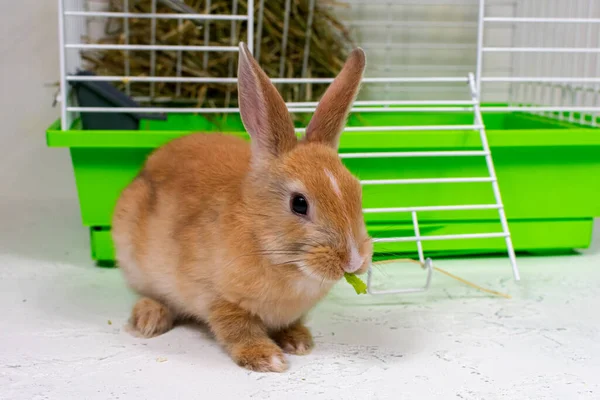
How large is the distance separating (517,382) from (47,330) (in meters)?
1.19

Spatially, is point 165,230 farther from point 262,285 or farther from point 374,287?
point 374,287

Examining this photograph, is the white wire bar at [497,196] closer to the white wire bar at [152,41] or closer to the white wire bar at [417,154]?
the white wire bar at [417,154]

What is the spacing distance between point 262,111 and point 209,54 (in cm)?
145

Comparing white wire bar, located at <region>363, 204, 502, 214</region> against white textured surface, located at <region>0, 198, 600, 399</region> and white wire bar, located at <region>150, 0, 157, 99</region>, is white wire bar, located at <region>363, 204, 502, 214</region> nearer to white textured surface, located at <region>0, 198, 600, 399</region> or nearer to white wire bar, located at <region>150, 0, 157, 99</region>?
white textured surface, located at <region>0, 198, 600, 399</region>

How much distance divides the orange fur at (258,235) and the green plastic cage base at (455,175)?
19.3 inches

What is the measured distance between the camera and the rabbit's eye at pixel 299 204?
1625 millimetres

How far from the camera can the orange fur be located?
1.60 m

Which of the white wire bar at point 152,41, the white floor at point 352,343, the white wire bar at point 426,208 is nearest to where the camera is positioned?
the white floor at point 352,343

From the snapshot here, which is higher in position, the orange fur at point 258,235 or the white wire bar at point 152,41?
the white wire bar at point 152,41

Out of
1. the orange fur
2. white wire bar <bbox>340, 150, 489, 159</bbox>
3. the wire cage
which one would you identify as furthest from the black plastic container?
white wire bar <bbox>340, 150, 489, 159</bbox>

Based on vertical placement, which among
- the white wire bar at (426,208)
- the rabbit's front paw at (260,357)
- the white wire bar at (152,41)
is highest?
the white wire bar at (152,41)

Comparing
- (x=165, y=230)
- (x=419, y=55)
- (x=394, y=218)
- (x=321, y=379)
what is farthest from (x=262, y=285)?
(x=419, y=55)

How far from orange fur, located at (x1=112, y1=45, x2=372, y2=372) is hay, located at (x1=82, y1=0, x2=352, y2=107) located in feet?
3.42

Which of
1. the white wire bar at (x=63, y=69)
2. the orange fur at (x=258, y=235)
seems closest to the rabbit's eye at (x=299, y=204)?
the orange fur at (x=258, y=235)
